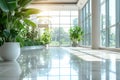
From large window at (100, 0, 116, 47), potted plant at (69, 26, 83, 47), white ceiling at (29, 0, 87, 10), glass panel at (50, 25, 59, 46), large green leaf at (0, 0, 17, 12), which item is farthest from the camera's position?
glass panel at (50, 25, 59, 46)

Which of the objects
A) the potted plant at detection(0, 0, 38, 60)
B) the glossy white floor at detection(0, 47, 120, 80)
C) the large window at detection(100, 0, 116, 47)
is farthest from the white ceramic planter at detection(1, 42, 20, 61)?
the large window at detection(100, 0, 116, 47)

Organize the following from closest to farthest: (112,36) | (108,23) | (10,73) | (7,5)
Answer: (10,73) → (7,5) → (112,36) → (108,23)

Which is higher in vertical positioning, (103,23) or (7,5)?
(103,23)

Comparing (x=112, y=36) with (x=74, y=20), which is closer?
(x=112, y=36)

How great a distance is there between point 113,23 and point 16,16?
8653 mm

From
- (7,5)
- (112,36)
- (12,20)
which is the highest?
(7,5)

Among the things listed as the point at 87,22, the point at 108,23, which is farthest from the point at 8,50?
the point at 87,22

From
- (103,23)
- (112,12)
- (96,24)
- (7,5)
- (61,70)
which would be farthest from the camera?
(96,24)

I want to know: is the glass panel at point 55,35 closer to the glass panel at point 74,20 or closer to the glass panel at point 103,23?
the glass panel at point 74,20

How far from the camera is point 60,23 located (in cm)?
3262

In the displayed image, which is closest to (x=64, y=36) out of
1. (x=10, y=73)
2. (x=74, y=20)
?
(x=74, y=20)

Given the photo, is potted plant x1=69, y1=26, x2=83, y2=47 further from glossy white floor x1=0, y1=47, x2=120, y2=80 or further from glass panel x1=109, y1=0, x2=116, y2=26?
glossy white floor x1=0, y1=47, x2=120, y2=80

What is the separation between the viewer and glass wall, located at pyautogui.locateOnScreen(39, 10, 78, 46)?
106 feet

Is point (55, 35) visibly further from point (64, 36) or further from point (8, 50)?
point (8, 50)
